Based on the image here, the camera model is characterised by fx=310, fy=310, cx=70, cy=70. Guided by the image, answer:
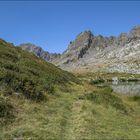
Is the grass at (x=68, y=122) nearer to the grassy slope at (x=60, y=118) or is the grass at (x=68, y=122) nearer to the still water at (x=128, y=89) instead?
the grassy slope at (x=60, y=118)

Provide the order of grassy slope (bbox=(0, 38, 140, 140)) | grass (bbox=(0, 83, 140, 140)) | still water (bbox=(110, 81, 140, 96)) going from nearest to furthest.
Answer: grass (bbox=(0, 83, 140, 140)), grassy slope (bbox=(0, 38, 140, 140)), still water (bbox=(110, 81, 140, 96))

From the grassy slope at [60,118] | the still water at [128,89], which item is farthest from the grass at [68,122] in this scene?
the still water at [128,89]

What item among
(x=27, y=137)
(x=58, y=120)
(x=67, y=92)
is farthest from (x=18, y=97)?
(x=67, y=92)

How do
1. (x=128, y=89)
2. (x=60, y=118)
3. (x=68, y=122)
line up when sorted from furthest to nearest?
(x=128, y=89) → (x=60, y=118) → (x=68, y=122)

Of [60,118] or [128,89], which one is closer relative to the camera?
[60,118]

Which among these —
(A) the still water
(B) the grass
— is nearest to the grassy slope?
(B) the grass

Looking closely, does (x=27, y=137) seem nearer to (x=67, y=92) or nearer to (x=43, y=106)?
(x=43, y=106)

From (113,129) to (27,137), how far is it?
6790 millimetres

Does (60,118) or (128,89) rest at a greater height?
(128,89)

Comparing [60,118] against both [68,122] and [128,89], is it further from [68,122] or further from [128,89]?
[128,89]

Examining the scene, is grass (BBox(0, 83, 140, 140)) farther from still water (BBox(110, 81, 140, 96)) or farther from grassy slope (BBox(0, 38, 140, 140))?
still water (BBox(110, 81, 140, 96))

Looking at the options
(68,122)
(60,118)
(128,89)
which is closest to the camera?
(68,122)

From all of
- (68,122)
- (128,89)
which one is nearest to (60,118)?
(68,122)

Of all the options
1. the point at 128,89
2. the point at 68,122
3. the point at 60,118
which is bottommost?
the point at 68,122
